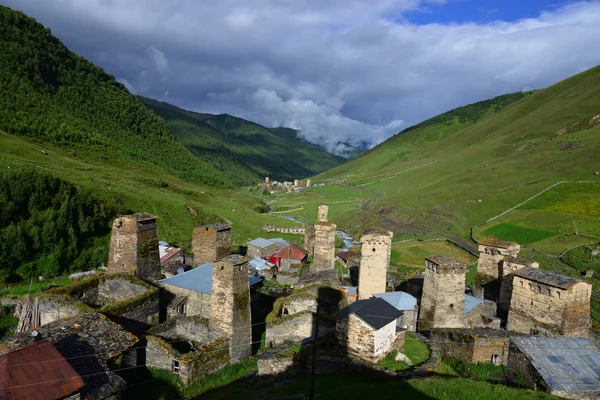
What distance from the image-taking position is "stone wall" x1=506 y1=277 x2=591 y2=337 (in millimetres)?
21406

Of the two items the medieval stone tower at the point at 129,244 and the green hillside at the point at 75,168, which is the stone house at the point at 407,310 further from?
the green hillside at the point at 75,168

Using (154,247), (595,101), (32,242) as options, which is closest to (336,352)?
(154,247)

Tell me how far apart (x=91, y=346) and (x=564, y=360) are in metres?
23.0

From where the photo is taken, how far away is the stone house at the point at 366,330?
17750 millimetres

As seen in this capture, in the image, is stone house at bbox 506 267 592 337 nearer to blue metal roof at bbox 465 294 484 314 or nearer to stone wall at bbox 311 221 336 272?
blue metal roof at bbox 465 294 484 314

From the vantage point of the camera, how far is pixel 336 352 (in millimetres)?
18422

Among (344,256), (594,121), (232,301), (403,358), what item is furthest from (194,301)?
(594,121)

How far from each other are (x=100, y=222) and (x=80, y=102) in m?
77.7

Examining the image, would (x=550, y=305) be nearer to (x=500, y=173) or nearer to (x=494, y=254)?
(x=494, y=254)

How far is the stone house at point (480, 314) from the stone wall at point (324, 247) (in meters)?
12.1

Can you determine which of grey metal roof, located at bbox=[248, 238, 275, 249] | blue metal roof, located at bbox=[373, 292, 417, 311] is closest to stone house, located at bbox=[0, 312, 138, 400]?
blue metal roof, located at bbox=[373, 292, 417, 311]

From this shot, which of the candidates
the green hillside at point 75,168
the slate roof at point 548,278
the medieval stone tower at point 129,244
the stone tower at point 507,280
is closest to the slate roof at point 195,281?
the medieval stone tower at point 129,244

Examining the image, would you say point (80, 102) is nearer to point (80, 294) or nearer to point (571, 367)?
point (80, 294)

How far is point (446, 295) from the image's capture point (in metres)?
22.8
